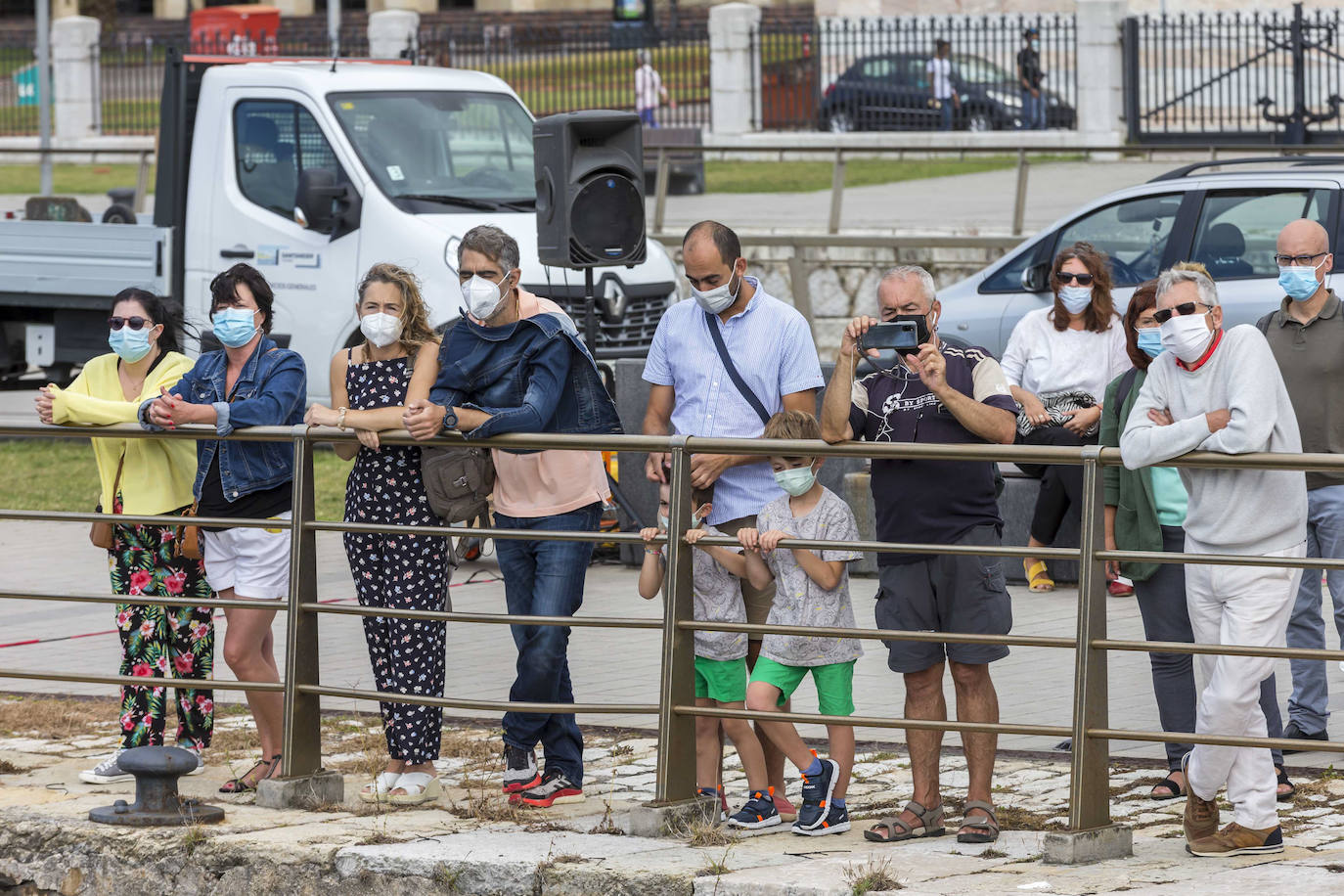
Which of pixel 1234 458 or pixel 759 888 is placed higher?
pixel 1234 458

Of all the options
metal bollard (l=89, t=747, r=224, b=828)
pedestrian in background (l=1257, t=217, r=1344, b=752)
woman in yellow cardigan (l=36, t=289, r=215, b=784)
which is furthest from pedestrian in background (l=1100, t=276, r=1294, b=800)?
woman in yellow cardigan (l=36, t=289, r=215, b=784)

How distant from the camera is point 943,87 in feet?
102

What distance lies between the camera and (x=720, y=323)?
670 cm

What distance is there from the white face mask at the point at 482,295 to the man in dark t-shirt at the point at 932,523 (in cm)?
117

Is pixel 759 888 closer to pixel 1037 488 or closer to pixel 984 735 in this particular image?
pixel 984 735

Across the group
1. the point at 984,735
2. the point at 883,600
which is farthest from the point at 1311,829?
the point at 883,600

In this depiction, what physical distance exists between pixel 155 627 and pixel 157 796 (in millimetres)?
Answer: 896

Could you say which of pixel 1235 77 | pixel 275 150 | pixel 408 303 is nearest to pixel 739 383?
pixel 408 303

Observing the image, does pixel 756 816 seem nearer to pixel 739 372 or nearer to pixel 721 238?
pixel 739 372

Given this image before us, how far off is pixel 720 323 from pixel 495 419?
0.79 metres

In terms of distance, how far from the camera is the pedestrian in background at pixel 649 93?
3391 centimetres

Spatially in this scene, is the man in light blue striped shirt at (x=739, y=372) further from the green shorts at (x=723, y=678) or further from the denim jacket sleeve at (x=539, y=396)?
the denim jacket sleeve at (x=539, y=396)

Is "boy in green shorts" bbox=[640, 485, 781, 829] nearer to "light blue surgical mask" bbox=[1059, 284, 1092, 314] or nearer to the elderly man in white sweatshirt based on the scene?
the elderly man in white sweatshirt

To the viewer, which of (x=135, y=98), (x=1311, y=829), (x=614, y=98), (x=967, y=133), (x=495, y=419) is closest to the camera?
(x=1311, y=829)
